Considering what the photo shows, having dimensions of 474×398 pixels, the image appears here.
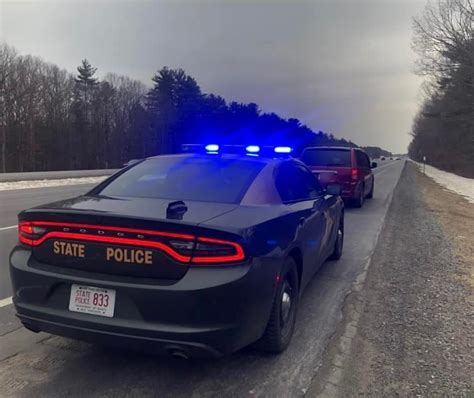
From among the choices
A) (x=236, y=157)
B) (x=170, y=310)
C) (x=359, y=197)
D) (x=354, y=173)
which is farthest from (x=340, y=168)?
(x=170, y=310)

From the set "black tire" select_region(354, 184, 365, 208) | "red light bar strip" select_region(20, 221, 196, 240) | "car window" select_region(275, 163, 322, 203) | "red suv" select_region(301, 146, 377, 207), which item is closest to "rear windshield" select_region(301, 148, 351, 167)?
"red suv" select_region(301, 146, 377, 207)

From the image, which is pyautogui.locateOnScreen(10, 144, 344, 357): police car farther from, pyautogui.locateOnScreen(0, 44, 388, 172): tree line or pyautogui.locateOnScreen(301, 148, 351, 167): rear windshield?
pyautogui.locateOnScreen(0, 44, 388, 172): tree line

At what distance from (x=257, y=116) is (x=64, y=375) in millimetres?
67295

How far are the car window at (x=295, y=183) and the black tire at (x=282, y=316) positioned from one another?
27.1 inches

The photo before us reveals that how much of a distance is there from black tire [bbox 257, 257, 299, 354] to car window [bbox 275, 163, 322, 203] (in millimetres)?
687

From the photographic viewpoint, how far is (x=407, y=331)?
3.96m

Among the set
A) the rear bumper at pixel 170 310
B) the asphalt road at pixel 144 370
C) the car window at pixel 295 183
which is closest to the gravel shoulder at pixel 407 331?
the asphalt road at pixel 144 370

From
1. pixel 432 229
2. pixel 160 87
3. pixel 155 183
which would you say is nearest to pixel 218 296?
pixel 155 183

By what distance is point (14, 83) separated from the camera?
45.4 meters

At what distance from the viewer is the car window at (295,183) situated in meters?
4.00

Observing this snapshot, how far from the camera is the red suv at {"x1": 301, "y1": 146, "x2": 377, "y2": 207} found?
488 inches

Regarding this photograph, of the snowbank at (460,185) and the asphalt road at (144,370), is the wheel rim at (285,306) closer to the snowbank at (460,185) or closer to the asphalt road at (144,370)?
the asphalt road at (144,370)

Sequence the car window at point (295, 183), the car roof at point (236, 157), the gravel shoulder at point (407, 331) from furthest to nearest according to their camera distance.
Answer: the car roof at point (236, 157) < the car window at point (295, 183) < the gravel shoulder at point (407, 331)

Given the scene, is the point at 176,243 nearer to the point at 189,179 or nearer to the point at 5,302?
the point at 189,179
